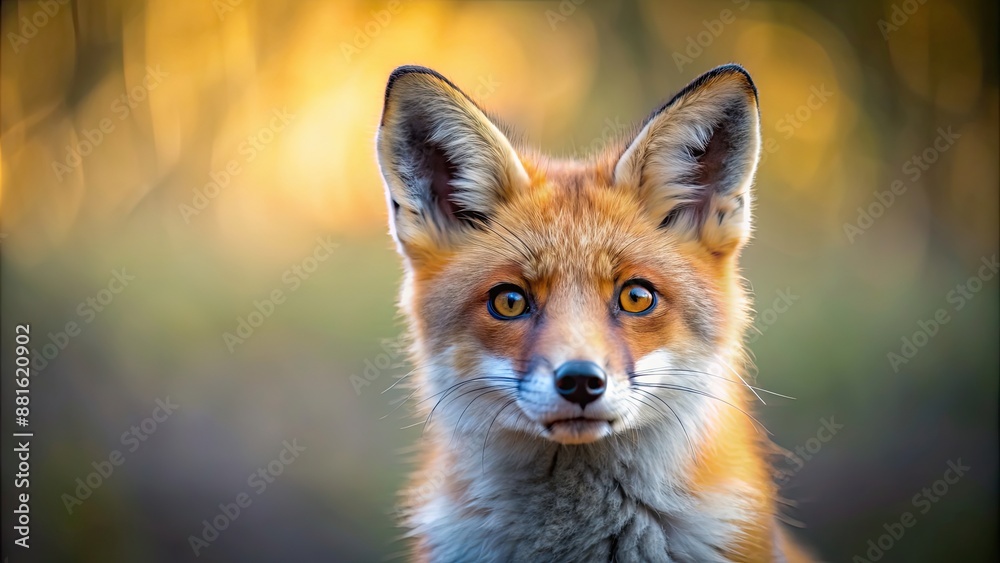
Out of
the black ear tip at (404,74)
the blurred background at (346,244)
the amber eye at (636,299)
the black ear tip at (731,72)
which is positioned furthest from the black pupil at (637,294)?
the blurred background at (346,244)

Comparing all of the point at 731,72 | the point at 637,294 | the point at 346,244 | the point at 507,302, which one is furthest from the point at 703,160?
the point at 346,244

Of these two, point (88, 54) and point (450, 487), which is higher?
point (88, 54)

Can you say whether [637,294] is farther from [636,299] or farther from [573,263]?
[573,263]

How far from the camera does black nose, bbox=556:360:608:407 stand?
151 cm

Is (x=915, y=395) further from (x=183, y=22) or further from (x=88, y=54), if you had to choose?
(x=88, y=54)

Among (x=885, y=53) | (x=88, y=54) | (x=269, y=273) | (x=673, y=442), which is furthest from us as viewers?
(x=269, y=273)

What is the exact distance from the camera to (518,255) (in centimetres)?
188

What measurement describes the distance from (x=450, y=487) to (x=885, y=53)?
325 cm

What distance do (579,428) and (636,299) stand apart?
0.41 metres

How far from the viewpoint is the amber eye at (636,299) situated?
179cm

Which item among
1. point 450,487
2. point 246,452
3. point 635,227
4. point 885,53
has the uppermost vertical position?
point 885,53

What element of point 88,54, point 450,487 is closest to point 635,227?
point 450,487

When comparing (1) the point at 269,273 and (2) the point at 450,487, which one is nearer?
(2) the point at 450,487

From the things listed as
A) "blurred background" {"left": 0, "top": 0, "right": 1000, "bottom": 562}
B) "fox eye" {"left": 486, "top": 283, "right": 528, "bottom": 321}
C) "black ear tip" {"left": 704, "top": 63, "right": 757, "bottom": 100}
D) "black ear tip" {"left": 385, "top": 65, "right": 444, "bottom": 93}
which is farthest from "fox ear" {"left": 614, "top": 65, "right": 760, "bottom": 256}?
"blurred background" {"left": 0, "top": 0, "right": 1000, "bottom": 562}
